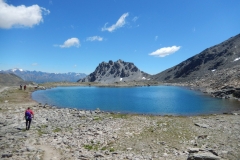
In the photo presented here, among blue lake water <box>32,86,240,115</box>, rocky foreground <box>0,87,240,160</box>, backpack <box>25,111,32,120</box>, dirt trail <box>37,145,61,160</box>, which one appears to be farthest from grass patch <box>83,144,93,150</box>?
blue lake water <box>32,86,240,115</box>

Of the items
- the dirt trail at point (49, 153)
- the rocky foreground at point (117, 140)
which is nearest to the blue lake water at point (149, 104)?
the rocky foreground at point (117, 140)

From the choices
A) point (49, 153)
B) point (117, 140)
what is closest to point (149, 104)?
point (117, 140)

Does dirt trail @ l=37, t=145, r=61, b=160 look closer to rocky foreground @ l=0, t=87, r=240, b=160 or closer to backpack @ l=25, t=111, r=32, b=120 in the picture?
rocky foreground @ l=0, t=87, r=240, b=160

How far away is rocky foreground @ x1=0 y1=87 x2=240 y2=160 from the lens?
20.4 meters

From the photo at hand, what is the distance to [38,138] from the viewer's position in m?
25.4

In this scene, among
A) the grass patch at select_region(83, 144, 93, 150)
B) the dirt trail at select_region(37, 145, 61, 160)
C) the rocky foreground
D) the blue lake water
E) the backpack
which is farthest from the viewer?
the blue lake water

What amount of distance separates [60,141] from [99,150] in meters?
5.21

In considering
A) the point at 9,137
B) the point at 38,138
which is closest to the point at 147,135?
the point at 38,138

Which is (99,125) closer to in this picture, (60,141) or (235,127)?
(60,141)

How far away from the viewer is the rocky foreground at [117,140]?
66.9 feet

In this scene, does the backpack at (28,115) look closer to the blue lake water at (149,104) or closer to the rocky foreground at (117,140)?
the rocky foreground at (117,140)

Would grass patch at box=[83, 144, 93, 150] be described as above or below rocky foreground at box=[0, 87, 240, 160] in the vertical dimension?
below

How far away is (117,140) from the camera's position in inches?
993

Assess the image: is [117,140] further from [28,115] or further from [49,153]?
[28,115]
